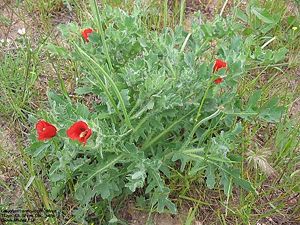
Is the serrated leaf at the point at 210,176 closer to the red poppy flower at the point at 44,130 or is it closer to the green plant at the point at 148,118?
the green plant at the point at 148,118

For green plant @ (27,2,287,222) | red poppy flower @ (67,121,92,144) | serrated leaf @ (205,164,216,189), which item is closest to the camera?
red poppy flower @ (67,121,92,144)

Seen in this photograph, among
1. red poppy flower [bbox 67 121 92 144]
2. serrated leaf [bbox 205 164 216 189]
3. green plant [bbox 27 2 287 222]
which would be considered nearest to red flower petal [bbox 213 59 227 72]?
green plant [bbox 27 2 287 222]

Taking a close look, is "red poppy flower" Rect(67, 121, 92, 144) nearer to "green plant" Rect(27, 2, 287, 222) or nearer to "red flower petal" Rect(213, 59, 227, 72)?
"green plant" Rect(27, 2, 287, 222)

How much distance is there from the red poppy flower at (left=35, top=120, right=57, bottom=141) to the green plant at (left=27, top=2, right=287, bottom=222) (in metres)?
0.03

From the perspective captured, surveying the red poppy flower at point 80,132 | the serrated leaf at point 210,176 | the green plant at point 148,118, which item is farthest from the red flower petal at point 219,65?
the red poppy flower at point 80,132

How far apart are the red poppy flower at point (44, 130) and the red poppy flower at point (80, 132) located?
109 millimetres

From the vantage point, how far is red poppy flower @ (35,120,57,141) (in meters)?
1.62

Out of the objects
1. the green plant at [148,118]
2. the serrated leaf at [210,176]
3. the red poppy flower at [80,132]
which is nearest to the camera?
the red poppy flower at [80,132]

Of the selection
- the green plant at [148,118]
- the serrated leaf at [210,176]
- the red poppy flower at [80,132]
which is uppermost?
the red poppy flower at [80,132]

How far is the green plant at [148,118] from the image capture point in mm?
1735

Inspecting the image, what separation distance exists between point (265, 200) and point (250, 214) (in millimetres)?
121

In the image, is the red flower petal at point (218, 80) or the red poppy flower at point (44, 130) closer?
the red poppy flower at point (44, 130)

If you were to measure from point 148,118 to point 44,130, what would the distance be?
397 millimetres

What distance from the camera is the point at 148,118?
1807mm
